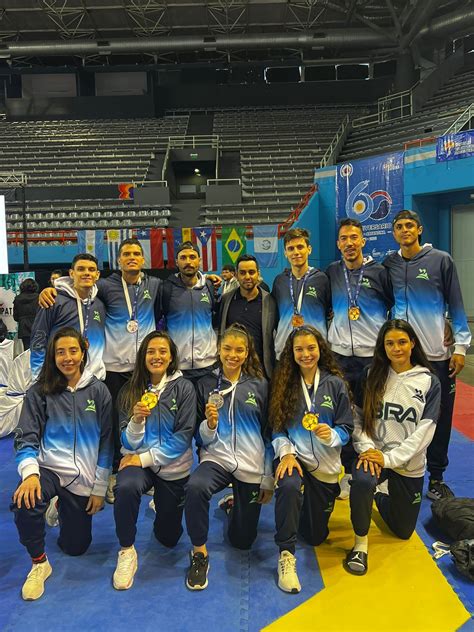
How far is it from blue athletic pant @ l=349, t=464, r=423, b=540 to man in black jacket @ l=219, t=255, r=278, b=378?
99cm

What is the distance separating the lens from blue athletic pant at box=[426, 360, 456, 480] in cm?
334

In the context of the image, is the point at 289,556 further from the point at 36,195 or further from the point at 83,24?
the point at 83,24

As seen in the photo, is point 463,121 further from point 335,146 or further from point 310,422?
point 310,422

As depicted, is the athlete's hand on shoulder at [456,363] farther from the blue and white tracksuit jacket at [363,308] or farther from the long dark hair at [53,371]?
the long dark hair at [53,371]

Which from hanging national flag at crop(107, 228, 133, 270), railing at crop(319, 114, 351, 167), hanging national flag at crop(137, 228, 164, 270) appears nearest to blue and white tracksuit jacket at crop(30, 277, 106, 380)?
hanging national flag at crop(137, 228, 164, 270)

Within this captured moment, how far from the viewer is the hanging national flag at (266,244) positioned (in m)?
12.7

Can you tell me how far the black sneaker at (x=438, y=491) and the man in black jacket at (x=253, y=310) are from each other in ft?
4.70

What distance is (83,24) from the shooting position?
728 inches

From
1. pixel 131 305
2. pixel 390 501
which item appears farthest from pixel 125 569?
pixel 131 305

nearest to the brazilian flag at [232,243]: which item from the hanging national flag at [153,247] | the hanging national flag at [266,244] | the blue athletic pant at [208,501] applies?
the hanging national flag at [266,244]

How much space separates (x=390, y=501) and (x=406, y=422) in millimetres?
505

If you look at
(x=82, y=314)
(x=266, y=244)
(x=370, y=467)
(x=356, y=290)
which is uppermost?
(x=266, y=244)

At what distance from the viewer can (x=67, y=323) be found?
129 inches

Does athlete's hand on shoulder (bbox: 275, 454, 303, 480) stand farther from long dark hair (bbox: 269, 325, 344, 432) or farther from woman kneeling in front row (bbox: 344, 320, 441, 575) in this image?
woman kneeling in front row (bbox: 344, 320, 441, 575)
